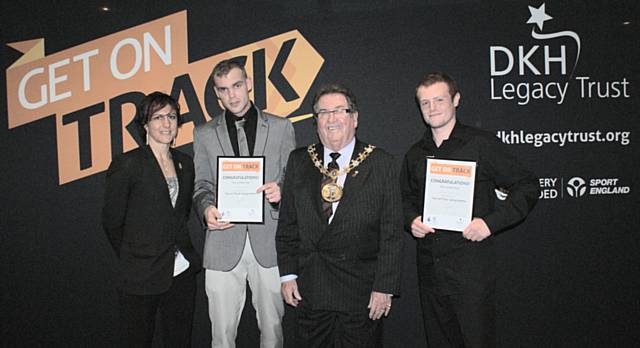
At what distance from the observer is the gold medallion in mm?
2262

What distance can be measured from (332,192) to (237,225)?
75cm

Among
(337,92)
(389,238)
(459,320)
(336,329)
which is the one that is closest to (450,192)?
(389,238)

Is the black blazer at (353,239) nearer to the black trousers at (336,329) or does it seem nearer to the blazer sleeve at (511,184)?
the black trousers at (336,329)

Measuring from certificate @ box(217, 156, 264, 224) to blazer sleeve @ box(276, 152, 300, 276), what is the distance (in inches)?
9.6

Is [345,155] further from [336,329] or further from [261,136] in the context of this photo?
[336,329]

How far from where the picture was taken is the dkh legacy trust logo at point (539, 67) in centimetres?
343

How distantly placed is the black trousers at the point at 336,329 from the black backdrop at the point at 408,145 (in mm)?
1152

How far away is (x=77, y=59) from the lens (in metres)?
3.33

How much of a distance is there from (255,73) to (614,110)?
282 cm

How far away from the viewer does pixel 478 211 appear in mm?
2494

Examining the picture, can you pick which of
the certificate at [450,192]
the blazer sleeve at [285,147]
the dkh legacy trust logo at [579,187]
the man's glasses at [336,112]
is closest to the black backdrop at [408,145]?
the dkh legacy trust logo at [579,187]

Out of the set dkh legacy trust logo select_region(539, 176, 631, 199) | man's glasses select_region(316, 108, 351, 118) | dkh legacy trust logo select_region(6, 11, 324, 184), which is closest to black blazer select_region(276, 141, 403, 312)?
man's glasses select_region(316, 108, 351, 118)

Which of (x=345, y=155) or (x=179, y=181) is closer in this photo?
(x=345, y=155)

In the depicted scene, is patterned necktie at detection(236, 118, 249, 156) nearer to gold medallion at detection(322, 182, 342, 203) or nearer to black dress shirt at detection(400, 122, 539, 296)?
gold medallion at detection(322, 182, 342, 203)
